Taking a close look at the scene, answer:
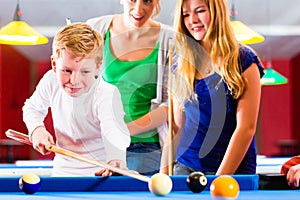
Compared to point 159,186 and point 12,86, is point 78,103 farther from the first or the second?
point 12,86

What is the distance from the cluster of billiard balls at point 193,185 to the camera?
1.58 metres

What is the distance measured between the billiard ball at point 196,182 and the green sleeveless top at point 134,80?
1.29 meters

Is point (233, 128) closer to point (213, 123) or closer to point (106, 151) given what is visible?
point (213, 123)

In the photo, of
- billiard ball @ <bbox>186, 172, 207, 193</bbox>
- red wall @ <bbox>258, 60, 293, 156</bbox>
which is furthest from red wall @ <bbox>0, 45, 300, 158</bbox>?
billiard ball @ <bbox>186, 172, 207, 193</bbox>

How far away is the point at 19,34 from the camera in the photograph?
356 centimetres

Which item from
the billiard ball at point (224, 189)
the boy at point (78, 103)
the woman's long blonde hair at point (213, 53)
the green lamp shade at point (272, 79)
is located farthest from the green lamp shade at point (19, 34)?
the billiard ball at point (224, 189)

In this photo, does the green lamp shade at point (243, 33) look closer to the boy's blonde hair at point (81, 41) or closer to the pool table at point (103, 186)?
the boy's blonde hair at point (81, 41)

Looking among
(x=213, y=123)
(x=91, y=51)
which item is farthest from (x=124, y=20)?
(x=213, y=123)

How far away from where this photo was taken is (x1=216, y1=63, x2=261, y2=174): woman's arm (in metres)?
2.46

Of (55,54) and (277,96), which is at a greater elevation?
(55,54)

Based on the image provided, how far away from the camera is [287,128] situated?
10219 mm

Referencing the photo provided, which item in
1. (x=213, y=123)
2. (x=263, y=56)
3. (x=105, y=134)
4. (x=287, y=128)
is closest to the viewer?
(x=213, y=123)

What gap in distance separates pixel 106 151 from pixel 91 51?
589 mm

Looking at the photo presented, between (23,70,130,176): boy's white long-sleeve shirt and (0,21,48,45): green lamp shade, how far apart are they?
46 cm
